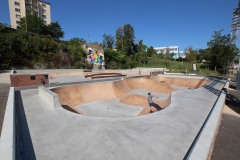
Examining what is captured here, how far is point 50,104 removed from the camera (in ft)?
24.5

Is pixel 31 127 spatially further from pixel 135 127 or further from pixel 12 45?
pixel 12 45

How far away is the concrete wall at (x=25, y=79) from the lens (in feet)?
40.0

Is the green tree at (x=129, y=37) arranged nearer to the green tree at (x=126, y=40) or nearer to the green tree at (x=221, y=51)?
the green tree at (x=126, y=40)

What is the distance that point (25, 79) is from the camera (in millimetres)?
12859

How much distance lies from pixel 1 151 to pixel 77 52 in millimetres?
31270

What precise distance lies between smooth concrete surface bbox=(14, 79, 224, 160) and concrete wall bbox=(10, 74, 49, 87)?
7.71 metres

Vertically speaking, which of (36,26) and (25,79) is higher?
(36,26)

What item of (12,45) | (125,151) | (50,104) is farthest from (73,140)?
(12,45)

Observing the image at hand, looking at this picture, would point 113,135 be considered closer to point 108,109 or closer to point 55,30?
point 108,109

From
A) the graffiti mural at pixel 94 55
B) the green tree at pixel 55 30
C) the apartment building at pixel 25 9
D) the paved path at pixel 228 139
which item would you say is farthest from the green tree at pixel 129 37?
the paved path at pixel 228 139

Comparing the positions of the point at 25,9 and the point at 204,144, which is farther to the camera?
the point at 25,9

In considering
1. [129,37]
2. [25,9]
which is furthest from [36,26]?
[129,37]

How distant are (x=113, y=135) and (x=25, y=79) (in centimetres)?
1235

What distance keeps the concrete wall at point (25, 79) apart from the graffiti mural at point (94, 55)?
20.9 metres
